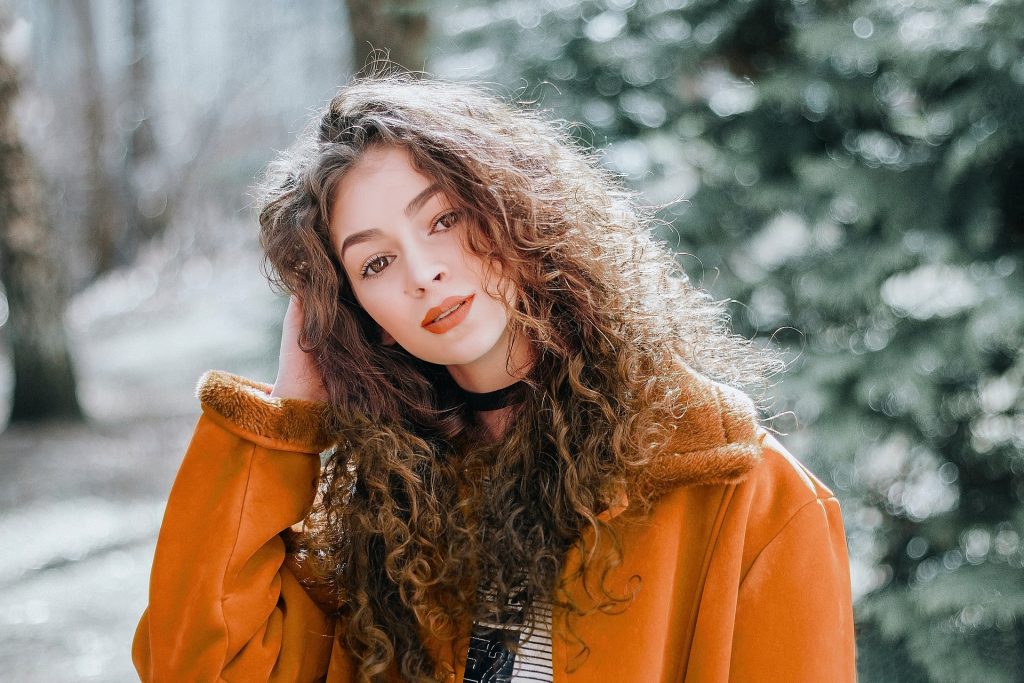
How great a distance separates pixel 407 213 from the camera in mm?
1316

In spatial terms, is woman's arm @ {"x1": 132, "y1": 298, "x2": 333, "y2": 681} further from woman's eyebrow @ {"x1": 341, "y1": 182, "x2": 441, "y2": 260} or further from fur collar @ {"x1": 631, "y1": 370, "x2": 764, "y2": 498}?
fur collar @ {"x1": 631, "y1": 370, "x2": 764, "y2": 498}

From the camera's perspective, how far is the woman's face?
51.6 inches

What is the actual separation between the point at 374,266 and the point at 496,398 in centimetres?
30

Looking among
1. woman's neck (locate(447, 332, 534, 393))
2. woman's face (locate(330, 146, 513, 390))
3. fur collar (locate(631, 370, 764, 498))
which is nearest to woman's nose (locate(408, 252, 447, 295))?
woman's face (locate(330, 146, 513, 390))

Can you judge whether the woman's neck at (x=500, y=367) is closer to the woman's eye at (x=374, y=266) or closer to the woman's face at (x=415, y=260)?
the woman's face at (x=415, y=260)

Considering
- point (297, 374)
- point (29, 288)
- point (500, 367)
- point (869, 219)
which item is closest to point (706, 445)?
point (500, 367)

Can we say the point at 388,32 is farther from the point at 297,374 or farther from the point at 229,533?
the point at 229,533

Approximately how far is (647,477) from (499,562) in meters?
0.26

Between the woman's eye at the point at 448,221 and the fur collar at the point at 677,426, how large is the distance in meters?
0.37

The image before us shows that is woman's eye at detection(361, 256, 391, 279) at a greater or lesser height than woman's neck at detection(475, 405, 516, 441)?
greater

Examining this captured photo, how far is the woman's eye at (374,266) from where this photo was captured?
53.2 inches

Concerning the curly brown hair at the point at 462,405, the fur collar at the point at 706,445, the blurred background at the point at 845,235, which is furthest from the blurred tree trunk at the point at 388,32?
the fur collar at the point at 706,445

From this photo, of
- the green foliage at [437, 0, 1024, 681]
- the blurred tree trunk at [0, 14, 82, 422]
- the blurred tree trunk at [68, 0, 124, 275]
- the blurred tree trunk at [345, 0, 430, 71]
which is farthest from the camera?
the blurred tree trunk at [68, 0, 124, 275]

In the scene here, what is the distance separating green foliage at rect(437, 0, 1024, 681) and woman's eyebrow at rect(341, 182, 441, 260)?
3.30 feet
